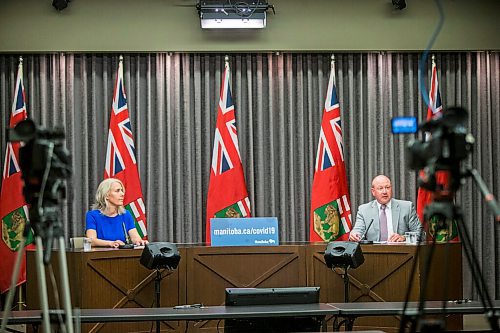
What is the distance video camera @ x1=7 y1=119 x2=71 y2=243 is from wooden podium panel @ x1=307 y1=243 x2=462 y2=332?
3861 mm

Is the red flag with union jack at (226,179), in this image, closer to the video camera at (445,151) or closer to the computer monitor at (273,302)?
the computer monitor at (273,302)

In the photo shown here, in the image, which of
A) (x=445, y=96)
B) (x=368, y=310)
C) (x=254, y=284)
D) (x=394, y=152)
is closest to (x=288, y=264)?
(x=254, y=284)

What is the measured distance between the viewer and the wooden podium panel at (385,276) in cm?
610

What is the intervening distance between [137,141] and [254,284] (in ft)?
9.91

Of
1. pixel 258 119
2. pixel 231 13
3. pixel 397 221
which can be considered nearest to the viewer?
pixel 397 221

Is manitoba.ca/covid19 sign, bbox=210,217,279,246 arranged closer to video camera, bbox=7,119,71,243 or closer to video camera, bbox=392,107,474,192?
video camera, bbox=7,119,71,243

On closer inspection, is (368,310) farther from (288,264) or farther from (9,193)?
(9,193)

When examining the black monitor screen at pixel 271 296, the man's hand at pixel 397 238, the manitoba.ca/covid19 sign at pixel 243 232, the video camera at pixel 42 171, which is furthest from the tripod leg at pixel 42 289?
the man's hand at pixel 397 238

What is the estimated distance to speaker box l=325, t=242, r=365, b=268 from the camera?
593 cm

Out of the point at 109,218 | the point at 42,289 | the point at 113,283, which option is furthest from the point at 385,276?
the point at 42,289

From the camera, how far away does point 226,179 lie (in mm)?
8547

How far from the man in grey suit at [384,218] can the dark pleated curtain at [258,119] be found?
6.01ft

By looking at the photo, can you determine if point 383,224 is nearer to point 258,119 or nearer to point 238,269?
point 238,269

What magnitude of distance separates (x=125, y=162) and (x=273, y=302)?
4.01 m
